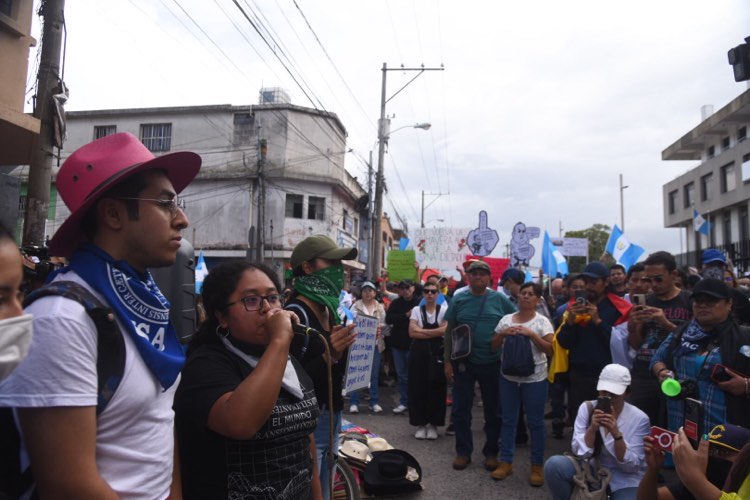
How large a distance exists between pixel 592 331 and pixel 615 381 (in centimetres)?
165

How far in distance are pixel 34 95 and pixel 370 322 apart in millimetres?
4661

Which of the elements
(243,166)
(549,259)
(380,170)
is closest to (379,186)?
(380,170)

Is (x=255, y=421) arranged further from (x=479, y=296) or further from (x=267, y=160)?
(x=267, y=160)

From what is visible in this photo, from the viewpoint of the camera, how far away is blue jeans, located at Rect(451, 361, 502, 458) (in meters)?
5.85

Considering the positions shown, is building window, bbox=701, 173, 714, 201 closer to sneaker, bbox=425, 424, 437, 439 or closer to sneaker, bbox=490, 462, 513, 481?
sneaker, bbox=425, 424, 437, 439

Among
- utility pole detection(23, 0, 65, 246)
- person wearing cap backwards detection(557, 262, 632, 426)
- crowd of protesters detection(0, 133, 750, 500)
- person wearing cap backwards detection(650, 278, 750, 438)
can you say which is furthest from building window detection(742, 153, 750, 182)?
utility pole detection(23, 0, 65, 246)

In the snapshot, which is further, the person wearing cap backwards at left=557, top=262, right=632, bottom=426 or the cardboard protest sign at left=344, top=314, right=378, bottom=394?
the person wearing cap backwards at left=557, top=262, right=632, bottom=426

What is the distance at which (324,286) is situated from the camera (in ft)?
10.7

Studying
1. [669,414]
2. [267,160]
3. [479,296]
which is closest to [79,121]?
[267,160]

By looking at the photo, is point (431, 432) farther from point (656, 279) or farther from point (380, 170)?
point (380, 170)

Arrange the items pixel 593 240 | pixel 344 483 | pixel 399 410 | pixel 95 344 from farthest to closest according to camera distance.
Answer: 1. pixel 593 240
2. pixel 399 410
3. pixel 344 483
4. pixel 95 344

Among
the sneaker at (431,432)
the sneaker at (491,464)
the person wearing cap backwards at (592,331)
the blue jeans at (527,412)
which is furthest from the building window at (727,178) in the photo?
the sneaker at (491,464)

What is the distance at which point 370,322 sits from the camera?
502 cm

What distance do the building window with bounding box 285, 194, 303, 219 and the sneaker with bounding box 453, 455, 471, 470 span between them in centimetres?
2429
